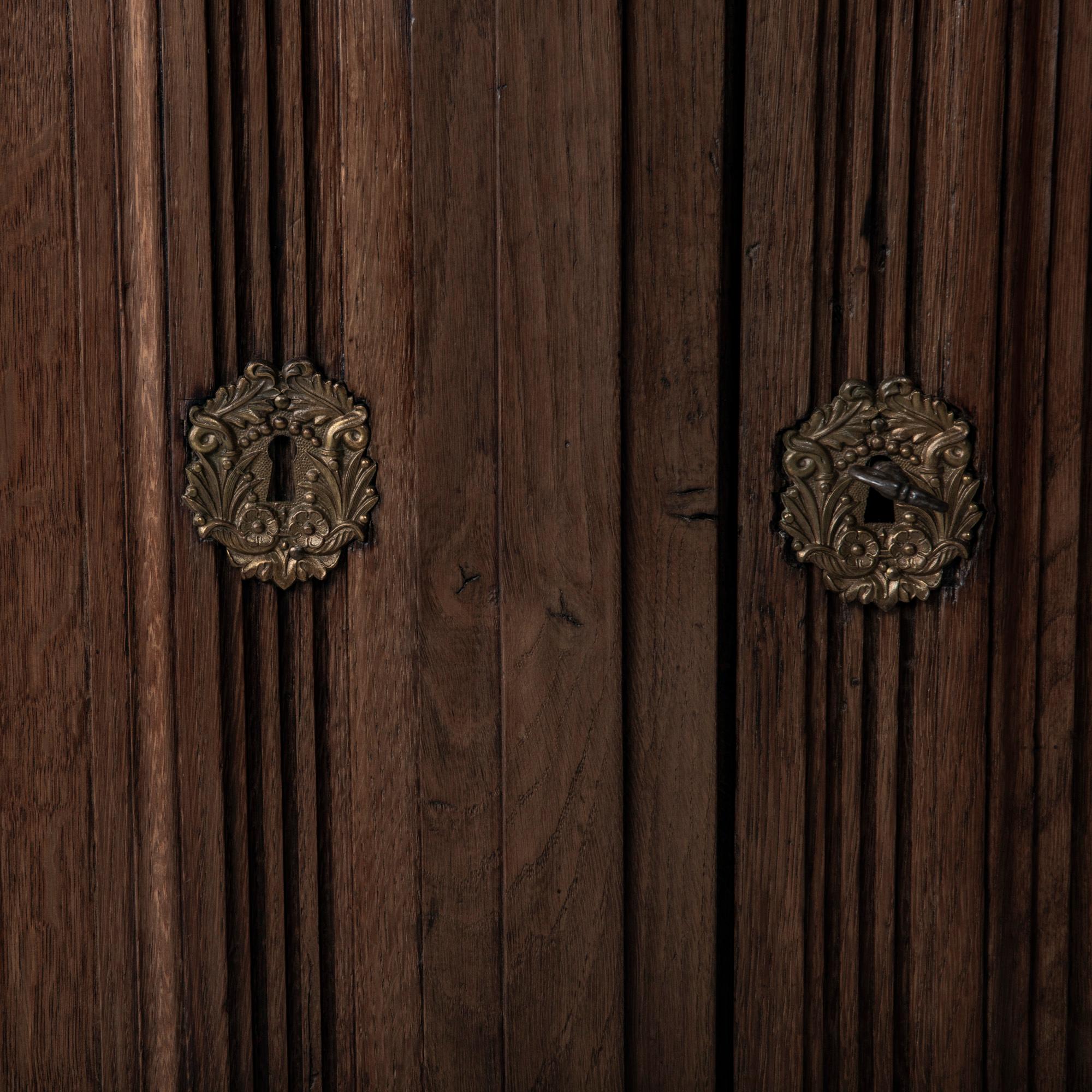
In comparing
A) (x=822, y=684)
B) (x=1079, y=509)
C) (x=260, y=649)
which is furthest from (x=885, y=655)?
(x=260, y=649)

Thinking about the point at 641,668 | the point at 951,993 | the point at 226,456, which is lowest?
the point at 951,993

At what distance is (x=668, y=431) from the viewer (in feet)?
1.80

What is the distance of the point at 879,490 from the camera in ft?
1.77

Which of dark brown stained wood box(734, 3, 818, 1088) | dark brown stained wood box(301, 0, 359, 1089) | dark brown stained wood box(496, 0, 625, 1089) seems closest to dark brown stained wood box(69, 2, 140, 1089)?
Result: dark brown stained wood box(301, 0, 359, 1089)

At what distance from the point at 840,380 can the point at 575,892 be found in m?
0.34

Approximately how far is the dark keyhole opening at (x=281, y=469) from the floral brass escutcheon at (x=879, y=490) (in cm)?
29

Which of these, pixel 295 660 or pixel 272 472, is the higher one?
pixel 272 472

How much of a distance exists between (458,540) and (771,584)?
0.19 metres

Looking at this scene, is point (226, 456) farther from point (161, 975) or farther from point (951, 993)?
point (951, 993)

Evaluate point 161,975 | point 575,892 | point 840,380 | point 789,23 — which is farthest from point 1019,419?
point 161,975

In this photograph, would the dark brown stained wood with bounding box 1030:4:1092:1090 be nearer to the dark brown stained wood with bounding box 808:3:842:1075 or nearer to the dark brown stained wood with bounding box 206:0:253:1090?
the dark brown stained wood with bounding box 808:3:842:1075

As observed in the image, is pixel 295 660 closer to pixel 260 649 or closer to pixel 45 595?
pixel 260 649

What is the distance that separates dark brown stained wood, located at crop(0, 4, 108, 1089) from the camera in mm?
536

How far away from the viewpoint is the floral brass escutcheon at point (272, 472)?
0.54 meters
